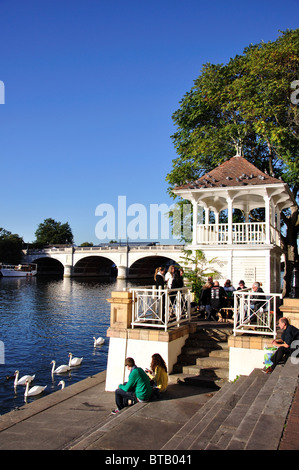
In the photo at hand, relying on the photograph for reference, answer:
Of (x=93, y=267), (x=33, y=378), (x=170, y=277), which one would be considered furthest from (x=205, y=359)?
(x=93, y=267)

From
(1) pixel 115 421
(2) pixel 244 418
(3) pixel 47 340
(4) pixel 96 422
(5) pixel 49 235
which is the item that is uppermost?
(5) pixel 49 235

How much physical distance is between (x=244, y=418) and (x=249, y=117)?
20897 millimetres

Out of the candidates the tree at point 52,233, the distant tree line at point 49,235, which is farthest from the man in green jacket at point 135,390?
the tree at point 52,233

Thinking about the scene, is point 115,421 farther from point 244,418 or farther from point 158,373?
point 244,418

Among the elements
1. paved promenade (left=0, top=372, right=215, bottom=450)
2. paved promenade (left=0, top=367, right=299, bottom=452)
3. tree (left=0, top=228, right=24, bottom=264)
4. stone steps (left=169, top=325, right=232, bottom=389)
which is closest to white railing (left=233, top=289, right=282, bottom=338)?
stone steps (left=169, top=325, right=232, bottom=389)

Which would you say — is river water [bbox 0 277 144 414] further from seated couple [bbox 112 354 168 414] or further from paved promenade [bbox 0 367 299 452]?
seated couple [bbox 112 354 168 414]

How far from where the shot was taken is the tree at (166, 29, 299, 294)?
22.7 metres

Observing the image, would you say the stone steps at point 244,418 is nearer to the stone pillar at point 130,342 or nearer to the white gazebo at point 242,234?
the stone pillar at point 130,342

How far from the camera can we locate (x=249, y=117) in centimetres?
2356

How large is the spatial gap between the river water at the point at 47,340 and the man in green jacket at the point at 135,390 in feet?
19.0

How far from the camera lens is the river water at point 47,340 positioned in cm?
1547

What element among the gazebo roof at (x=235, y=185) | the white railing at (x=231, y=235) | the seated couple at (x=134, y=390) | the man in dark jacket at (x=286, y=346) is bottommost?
the seated couple at (x=134, y=390)

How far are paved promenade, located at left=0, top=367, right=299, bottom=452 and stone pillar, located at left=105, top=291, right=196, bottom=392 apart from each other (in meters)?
0.57
